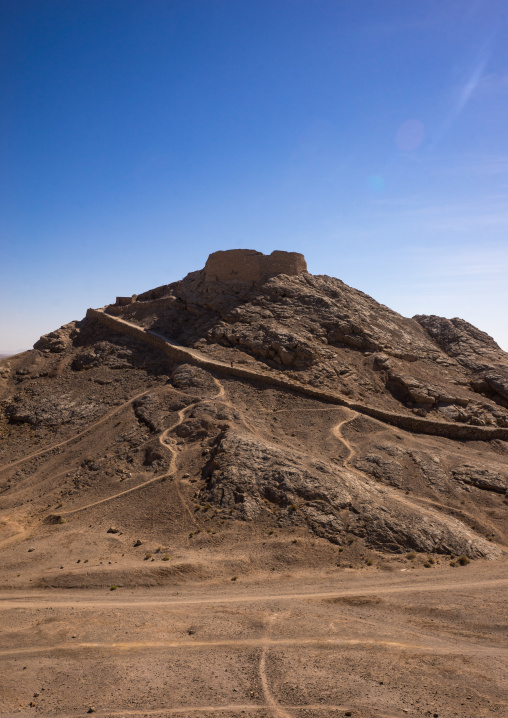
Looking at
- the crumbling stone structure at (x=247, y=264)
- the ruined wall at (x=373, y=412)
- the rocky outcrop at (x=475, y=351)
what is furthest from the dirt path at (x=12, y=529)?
the rocky outcrop at (x=475, y=351)

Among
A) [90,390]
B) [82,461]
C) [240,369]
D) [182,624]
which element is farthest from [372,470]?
[90,390]

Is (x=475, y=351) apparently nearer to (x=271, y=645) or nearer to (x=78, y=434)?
(x=78, y=434)

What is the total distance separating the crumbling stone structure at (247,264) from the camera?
134 ft

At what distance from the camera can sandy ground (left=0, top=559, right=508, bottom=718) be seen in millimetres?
10984

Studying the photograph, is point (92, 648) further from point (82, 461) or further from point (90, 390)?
point (90, 390)

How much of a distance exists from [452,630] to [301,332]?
2496 centimetres

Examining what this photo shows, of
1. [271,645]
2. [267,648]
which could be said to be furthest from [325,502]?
[267,648]

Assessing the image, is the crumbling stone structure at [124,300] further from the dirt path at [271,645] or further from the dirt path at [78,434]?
the dirt path at [271,645]

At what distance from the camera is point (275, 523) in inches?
833

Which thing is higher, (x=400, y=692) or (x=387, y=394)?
(x=387, y=394)

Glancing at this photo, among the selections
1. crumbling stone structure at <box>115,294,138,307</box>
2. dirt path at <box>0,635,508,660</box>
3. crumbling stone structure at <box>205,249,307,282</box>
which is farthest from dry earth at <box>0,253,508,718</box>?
crumbling stone structure at <box>115,294,138,307</box>

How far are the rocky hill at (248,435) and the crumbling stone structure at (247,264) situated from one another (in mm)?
140

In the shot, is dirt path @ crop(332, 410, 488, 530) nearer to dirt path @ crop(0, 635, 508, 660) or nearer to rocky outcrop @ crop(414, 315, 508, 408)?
dirt path @ crop(0, 635, 508, 660)

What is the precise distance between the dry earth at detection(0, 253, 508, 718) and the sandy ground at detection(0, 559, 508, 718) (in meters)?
0.07
